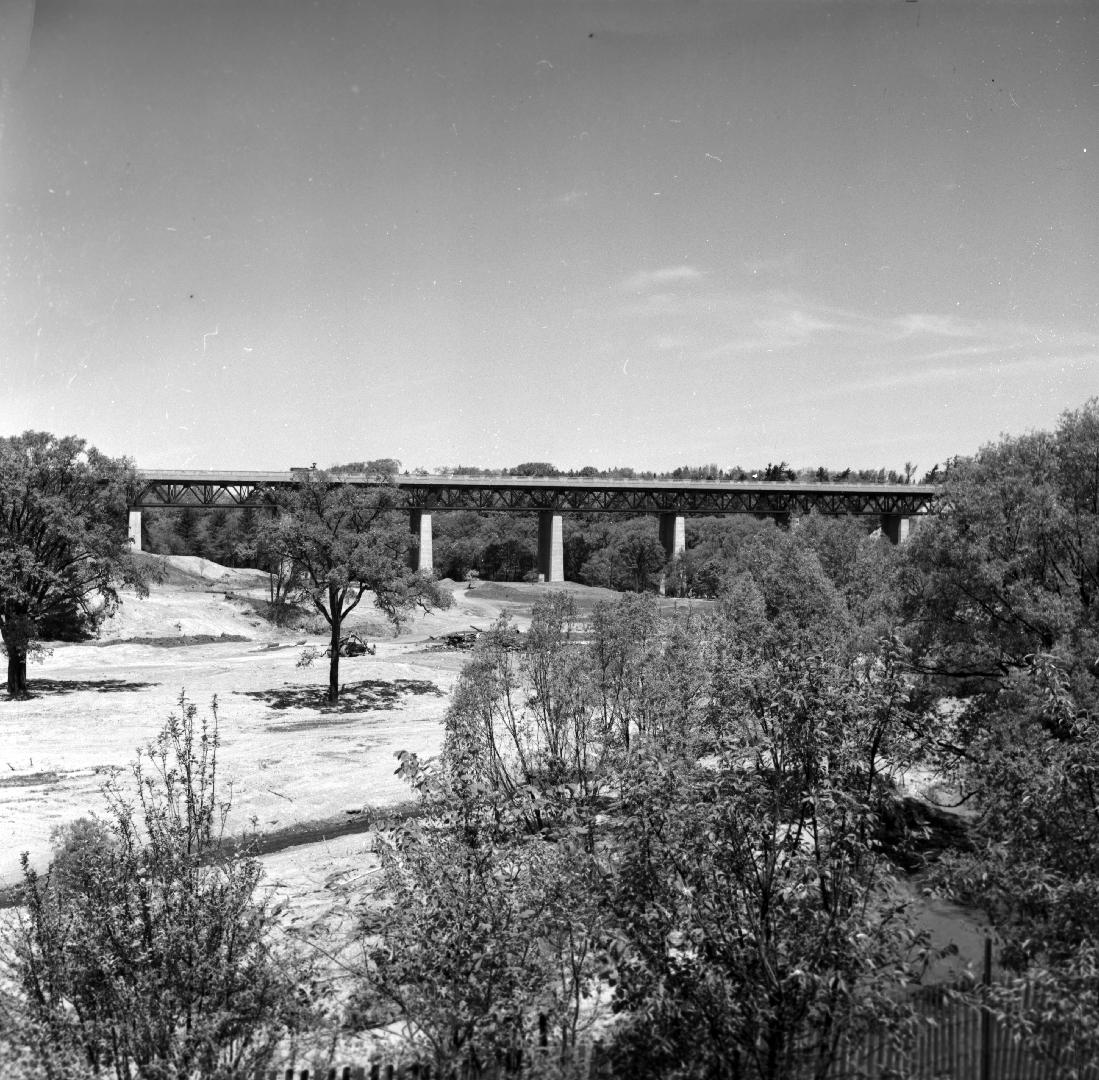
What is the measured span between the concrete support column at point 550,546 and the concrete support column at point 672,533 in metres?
14.6

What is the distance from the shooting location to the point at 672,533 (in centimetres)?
11750

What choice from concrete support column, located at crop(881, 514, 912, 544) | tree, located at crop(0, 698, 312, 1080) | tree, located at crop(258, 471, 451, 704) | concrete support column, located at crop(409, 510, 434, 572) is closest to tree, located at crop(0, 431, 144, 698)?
tree, located at crop(258, 471, 451, 704)

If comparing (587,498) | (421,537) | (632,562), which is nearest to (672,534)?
(632,562)

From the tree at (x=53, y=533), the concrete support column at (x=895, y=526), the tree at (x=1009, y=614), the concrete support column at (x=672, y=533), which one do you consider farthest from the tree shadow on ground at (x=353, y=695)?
the concrete support column at (x=895, y=526)

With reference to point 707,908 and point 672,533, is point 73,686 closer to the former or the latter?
point 707,908

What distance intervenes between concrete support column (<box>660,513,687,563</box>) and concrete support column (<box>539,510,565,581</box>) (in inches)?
575

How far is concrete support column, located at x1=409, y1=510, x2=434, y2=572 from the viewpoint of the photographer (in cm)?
10381

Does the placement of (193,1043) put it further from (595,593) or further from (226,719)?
(595,593)

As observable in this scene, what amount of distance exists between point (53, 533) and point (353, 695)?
1588 cm

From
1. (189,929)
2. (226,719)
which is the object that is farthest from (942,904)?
(226,719)

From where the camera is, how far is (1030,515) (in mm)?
24500

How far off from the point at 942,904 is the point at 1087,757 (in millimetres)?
11741

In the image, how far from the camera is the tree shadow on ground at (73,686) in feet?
141

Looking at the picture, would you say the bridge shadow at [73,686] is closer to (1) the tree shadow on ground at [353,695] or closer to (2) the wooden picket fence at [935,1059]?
(1) the tree shadow on ground at [353,695]
